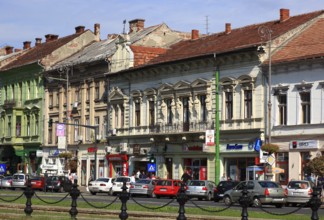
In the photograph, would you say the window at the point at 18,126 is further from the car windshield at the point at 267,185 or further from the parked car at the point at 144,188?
the car windshield at the point at 267,185

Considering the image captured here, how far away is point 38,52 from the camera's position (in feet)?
282

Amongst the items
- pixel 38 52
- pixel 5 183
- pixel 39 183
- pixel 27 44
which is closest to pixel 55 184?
pixel 39 183

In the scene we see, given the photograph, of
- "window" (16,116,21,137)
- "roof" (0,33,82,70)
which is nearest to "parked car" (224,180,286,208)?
"roof" (0,33,82,70)

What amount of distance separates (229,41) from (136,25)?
1827 centimetres

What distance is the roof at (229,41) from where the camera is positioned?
2212 inches

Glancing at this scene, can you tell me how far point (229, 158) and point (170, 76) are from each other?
881 cm

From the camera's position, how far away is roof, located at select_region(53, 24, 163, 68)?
2803 inches

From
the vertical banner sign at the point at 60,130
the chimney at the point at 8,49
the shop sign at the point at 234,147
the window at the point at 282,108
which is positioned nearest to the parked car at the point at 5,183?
the vertical banner sign at the point at 60,130

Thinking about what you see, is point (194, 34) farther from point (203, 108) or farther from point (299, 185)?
point (299, 185)

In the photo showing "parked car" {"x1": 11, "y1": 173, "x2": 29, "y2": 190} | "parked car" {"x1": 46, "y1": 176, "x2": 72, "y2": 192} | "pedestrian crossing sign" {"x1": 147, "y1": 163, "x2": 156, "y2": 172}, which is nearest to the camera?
"parked car" {"x1": 46, "y1": 176, "x2": 72, "y2": 192}

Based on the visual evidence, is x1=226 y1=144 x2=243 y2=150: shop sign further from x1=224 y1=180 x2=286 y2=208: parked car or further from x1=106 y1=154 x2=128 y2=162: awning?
x1=224 y1=180 x2=286 y2=208: parked car

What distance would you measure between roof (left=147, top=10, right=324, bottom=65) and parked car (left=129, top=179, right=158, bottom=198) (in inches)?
385

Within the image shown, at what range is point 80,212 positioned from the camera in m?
31.7

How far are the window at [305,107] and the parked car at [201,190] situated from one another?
21.9 ft
